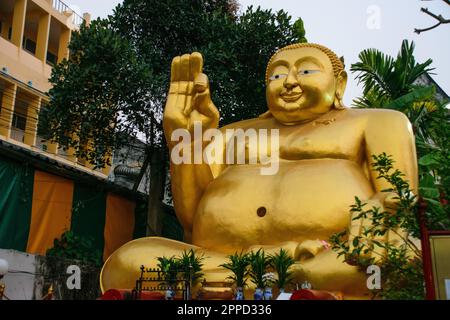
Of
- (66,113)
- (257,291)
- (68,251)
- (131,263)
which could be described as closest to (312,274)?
(257,291)

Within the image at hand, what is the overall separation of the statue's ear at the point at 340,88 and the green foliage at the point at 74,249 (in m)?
4.15

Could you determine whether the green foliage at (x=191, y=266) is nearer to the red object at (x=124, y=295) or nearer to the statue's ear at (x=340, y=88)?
the red object at (x=124, y=295)

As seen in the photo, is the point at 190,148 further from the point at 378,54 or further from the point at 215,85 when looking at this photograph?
the point at 378,54

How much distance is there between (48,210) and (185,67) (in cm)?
328

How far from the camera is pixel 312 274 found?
179 inches

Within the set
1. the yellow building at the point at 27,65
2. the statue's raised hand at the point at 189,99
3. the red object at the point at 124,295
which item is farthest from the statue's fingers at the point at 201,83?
the yellow building at the point at 27,65

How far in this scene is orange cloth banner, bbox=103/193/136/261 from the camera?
8.80 metres

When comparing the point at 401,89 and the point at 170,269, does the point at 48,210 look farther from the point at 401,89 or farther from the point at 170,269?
the point at 401,89

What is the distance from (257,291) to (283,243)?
2.98 feet

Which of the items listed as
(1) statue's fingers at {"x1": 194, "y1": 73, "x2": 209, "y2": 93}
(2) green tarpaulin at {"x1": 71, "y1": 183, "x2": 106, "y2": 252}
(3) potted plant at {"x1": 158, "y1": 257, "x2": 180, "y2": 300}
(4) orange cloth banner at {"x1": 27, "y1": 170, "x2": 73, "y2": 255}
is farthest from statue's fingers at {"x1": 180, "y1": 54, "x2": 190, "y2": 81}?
(2) green tarpaulin at {"x1": 71, "y1": 183, "x2": 106, "y2": 252}

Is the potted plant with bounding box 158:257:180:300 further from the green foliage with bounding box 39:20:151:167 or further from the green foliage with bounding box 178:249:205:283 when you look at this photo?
the green foliage with bounding box 39:20:151:167

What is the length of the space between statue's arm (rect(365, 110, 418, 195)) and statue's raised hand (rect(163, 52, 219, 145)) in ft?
5.11

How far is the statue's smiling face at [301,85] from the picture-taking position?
5.81 meters

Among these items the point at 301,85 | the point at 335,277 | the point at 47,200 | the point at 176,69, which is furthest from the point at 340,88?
the point at 47,200
